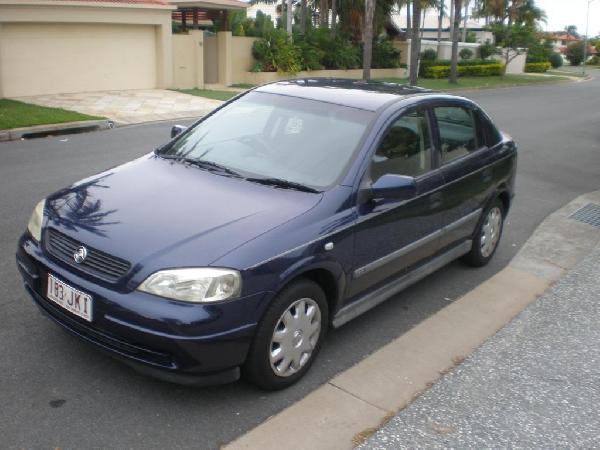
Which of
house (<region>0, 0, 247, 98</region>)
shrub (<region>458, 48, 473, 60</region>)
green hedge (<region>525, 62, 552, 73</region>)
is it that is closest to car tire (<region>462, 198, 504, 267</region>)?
house (<region>0, 0, 247, 98</region>)

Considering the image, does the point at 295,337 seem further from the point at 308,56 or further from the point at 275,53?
the point at 308,56

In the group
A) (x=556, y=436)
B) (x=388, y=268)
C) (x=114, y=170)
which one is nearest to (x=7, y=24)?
(x=114, y=170)

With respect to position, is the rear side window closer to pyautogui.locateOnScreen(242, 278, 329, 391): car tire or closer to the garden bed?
pyautogui.locateOnScreen(242, 278, 329, 391): car tire

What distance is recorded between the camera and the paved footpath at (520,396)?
343 cm

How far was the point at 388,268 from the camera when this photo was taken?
4.45m

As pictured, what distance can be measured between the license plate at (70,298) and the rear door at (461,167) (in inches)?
106

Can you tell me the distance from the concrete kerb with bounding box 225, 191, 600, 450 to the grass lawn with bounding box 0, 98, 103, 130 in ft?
33.5

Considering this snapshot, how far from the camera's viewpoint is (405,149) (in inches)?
181

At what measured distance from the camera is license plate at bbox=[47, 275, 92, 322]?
11.1ft

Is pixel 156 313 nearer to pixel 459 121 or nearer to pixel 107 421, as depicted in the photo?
pixel 107 421

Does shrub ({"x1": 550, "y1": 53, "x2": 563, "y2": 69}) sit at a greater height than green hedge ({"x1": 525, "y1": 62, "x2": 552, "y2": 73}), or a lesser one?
greater

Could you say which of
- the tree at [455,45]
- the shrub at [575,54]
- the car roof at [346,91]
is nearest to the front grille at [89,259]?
the car roof at [346,91]

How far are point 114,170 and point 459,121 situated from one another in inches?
107

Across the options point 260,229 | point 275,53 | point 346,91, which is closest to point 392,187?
point 260,229
